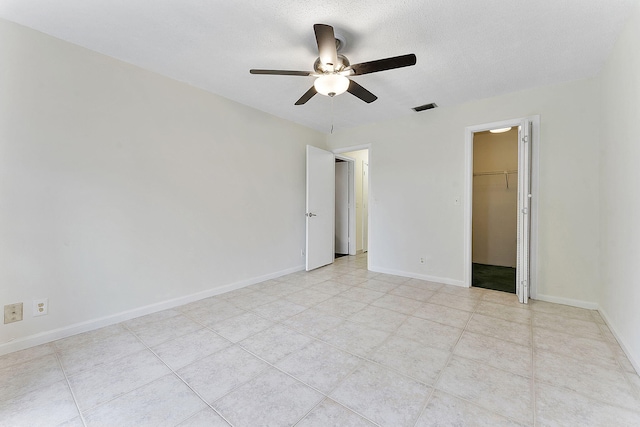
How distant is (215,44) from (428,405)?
2.84 meters

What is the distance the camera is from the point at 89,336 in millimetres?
2131

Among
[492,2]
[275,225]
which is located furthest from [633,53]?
[275,225]

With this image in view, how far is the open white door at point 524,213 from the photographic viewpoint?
2811mm

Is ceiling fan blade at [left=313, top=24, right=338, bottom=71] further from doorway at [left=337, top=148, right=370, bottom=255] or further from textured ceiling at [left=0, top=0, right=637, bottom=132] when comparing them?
doorway at [left=337, top=148, right=370, bottom=255]

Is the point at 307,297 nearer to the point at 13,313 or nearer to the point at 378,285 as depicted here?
the point at 378,285

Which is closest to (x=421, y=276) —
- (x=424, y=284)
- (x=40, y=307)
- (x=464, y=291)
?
(x=424, y=284)

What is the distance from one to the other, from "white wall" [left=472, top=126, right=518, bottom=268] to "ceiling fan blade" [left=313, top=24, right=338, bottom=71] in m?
3.79

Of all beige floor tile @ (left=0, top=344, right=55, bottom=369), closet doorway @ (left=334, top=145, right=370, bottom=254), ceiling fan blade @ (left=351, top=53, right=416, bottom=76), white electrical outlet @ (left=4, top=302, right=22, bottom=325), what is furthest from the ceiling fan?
closet doorway @ (left=334, top=145, right=370, bottom=254)

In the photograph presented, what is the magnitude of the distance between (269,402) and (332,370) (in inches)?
17.4

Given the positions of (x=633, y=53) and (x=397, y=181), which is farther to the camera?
(x=397, y=181)

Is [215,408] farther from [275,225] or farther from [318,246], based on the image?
[318,246]

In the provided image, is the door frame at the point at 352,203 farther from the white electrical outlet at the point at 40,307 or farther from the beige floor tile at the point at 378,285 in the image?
the white electrical outlet at the point at 40,307

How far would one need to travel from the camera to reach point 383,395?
4.77ft

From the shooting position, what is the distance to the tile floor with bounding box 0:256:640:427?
1.32m
